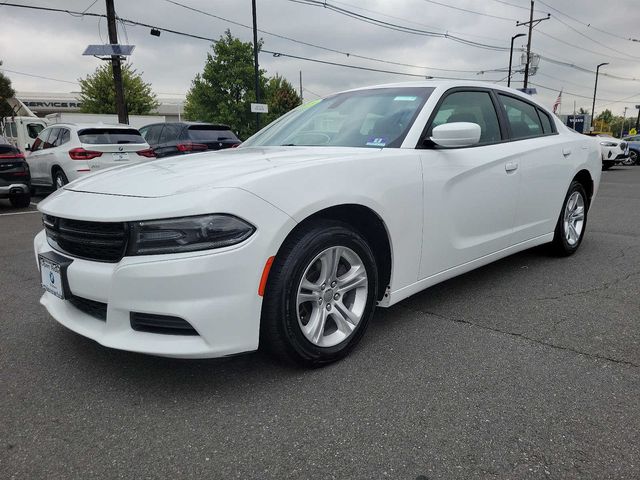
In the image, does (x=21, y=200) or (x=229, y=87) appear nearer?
(x=21, y=200)

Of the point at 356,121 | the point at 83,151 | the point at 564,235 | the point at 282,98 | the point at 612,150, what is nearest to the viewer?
the point at 356,121

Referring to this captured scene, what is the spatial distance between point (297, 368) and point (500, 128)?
2.46 metres

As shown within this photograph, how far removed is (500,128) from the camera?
3.84 m

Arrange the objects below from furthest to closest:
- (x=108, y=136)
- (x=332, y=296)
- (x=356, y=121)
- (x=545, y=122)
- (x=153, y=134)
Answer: (x=153, y=134), (x=108, y=136), (x=545, y=122), (x=356, y=121), (x=332, y=296)

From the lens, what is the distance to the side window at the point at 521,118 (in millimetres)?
3996

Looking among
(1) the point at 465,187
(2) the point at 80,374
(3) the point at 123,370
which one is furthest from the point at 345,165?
(2) the point at 80,374

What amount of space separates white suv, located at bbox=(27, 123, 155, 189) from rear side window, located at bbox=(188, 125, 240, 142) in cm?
166

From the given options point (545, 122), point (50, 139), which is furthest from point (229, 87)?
point (545, 122)

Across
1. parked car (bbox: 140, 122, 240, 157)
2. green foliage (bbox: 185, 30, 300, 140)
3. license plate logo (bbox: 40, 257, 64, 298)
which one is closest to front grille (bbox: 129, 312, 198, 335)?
license plate logo (bbox: 40, 257, 64, 298)

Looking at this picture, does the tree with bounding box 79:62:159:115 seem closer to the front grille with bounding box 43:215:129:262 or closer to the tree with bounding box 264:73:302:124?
the tree with bounding box 264:73:302:124

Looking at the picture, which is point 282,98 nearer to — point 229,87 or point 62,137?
point 229,87

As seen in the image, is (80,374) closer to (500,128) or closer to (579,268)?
(500,128)

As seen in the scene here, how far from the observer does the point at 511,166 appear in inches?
145

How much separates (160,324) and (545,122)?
3.79 meters
